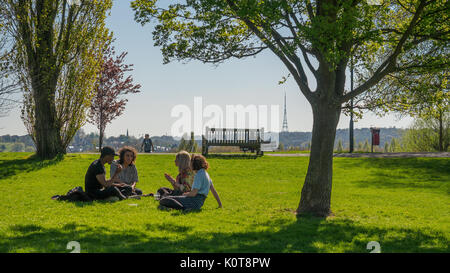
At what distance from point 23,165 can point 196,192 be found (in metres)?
14.2

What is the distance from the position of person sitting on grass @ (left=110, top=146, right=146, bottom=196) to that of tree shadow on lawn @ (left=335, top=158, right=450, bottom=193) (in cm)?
993

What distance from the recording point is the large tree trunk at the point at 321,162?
35.7 feet

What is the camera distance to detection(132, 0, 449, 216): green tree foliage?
930 cm

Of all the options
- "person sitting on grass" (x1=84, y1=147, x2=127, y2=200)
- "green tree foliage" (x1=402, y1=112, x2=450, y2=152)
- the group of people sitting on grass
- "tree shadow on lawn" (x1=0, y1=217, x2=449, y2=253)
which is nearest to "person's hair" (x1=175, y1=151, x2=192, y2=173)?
the group of people sitting on grass

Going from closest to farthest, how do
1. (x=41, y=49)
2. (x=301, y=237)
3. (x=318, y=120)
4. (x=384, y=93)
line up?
(x=301, y=237) < (x=318, y=120) < (x=384, y=93) < (x=41, y=49)

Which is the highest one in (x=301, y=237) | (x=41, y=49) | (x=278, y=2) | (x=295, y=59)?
(x=41, y=49)

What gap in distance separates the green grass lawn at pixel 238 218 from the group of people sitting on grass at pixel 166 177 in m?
0.42

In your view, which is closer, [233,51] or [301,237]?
[301,237]

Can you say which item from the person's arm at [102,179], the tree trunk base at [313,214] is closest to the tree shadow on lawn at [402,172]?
the tree trunk base at [313,214]
